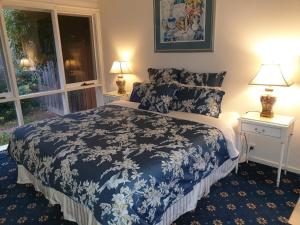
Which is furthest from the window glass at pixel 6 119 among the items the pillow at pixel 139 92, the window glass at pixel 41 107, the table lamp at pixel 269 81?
the table lamp at pixel 269 81

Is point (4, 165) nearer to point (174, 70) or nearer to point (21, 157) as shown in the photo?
point (21, 157)

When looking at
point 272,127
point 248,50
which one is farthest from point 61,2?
point 272,127

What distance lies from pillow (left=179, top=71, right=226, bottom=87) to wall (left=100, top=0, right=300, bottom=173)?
0.14 meters

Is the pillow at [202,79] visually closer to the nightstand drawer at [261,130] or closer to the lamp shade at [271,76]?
the lamp shade at [271,76]

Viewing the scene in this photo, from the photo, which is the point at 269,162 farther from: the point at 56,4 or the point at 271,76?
the point at 56,4

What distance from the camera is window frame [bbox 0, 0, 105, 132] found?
10.6ft

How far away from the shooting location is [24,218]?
1.97 metres

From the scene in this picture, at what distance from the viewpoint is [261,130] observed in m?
2.33

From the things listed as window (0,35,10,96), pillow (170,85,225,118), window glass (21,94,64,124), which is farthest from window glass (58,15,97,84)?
pillow (170,85,225,118)

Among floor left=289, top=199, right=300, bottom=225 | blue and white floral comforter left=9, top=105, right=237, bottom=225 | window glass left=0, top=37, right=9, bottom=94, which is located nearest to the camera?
blue and white floral comforter left=9, top=105, right=237, bottom=225

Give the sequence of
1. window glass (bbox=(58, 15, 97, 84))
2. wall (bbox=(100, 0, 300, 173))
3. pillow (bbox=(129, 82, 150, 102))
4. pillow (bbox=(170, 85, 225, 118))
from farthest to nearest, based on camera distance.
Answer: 1. window glass (bbox=(58, 15, 97, 84))
2. pillow (bbox=(129, 82, 150, 102))
3. pillow (bbox=(170, 85, 225, 118))
4. wall (bbox=(100, 0, 300, 173))

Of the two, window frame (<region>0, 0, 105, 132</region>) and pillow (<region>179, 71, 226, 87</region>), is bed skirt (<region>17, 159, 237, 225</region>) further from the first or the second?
window frame (<region>0, 0, 105, 132</region>)

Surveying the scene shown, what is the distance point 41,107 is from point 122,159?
2.85m

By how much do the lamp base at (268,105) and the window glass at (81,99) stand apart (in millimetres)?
3213
